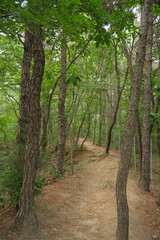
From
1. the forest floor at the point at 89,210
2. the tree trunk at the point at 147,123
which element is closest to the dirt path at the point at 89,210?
the forest floor at the point at 89,210

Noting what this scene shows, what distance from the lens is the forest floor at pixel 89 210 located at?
4.18m

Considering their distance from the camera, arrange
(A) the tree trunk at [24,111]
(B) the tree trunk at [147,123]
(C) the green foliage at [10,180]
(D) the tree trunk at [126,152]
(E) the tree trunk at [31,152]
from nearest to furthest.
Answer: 1. (D) the tree trunk at [126,152]
2. (E) the tree trunk at [31,152]
3. (C) the green foliage at [10,180]
4. (A) the tree trunk at [24,111]
5. (B) the tree trunk at [147,123]

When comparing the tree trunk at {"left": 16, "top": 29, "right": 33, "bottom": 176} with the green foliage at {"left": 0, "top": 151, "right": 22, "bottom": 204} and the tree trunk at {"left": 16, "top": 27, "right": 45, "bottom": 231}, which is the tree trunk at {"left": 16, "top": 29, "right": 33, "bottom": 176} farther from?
the tree trunk at {"left": 16, "top": 27, "right": 45, "bottom": 231}

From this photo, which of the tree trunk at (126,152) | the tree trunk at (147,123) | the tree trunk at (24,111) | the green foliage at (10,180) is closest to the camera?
the tree trunk at (126,152)

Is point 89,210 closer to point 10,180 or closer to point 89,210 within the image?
point 89,210

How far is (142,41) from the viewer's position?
369cm

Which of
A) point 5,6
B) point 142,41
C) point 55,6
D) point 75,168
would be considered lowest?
point 75,168

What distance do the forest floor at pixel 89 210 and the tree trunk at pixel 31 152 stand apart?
54cm

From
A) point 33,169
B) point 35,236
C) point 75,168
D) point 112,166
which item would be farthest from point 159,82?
point 35,236

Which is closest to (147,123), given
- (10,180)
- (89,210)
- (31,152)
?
(89,210)

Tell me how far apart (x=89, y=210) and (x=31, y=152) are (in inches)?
127

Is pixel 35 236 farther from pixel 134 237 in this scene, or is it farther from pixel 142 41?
pixel 142 41

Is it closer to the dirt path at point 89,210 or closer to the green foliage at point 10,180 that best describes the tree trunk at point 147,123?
the dirt path at point 89,210

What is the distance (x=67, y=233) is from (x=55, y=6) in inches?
185
